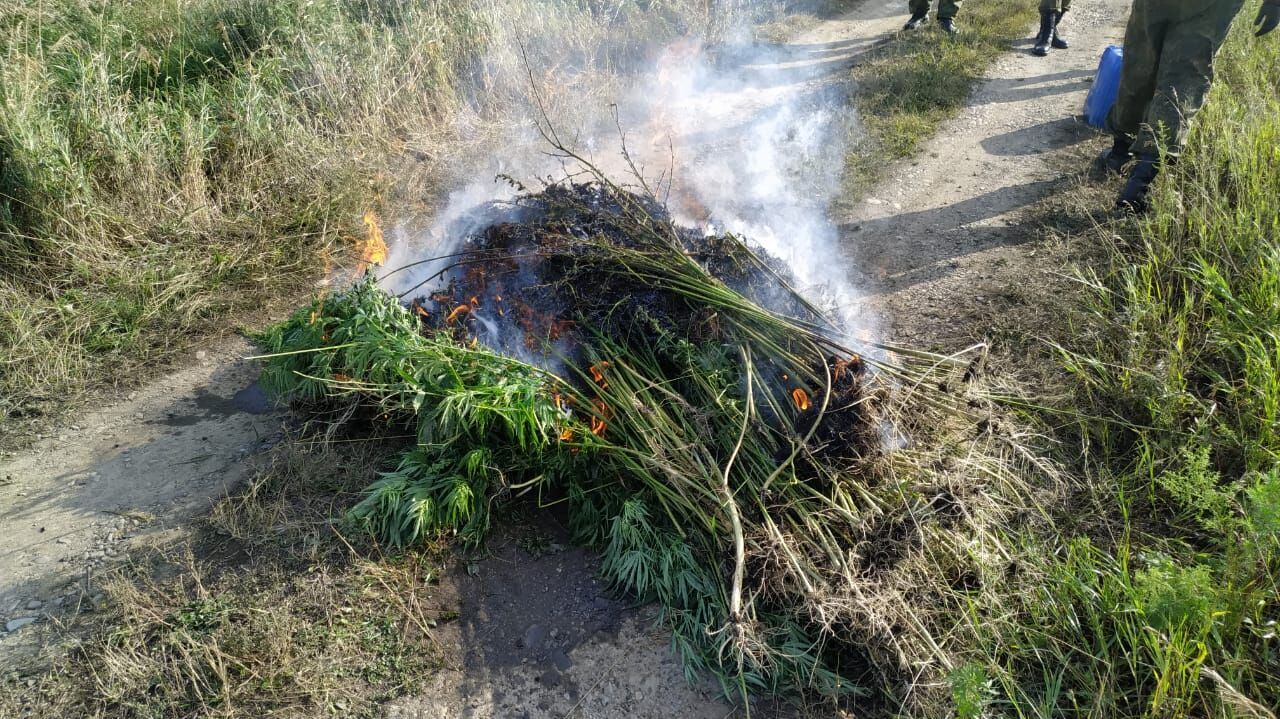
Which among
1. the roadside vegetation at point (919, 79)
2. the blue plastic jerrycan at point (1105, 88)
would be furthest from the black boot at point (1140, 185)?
the roadside vegetation at point (919, 79)

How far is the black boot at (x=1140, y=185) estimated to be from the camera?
556cm

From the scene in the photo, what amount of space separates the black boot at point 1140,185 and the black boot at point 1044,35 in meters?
4.05

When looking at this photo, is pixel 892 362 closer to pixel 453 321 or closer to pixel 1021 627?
pixel 1021 627

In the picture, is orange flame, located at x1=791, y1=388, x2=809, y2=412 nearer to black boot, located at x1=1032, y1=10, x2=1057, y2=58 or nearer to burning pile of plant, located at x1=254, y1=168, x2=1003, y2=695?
burning pile of plant, located at x1=254, y1=168, x2=1003, y2=695

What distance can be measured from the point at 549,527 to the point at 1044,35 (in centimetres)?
887

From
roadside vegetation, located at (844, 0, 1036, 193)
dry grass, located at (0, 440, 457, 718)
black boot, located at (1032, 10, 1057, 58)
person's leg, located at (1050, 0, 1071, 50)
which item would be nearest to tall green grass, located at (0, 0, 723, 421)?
dry grass, located at (0, 440, 457, 718)

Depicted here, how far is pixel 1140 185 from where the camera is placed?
562 cm

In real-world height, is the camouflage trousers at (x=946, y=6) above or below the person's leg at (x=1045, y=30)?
above

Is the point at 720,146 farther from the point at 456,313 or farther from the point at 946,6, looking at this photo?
the point at 946,6

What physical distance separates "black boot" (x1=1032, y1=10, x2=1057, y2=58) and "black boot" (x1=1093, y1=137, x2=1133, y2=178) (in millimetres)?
3226

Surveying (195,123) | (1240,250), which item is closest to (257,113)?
(195,123)

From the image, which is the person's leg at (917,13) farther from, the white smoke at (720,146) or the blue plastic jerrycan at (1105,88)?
the blue plastic jerrycan at (1105,88)

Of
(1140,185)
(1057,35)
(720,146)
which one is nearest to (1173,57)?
(1140,185)

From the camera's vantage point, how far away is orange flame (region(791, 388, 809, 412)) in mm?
3600
